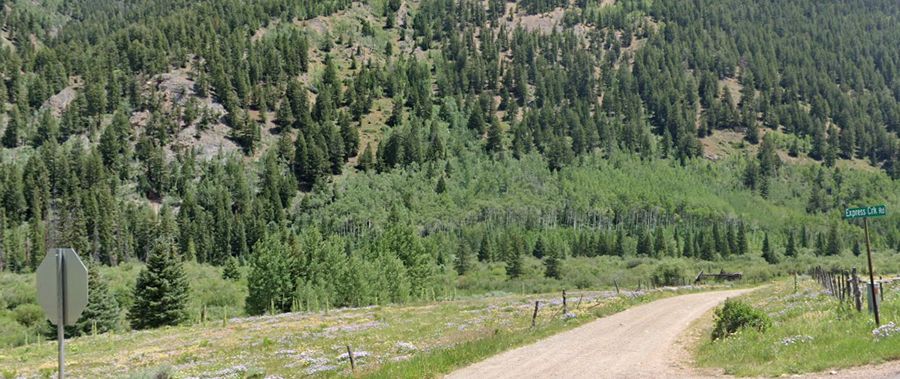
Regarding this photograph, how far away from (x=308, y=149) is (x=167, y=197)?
38.0 m

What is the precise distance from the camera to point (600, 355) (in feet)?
74.4

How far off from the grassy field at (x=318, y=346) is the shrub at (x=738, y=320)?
24.4 ft

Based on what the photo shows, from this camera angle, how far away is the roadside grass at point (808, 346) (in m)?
16.2

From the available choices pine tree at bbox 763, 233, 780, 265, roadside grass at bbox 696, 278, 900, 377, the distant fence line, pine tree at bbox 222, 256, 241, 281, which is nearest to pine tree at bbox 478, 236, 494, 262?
the distant fence line

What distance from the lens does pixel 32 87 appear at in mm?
185250

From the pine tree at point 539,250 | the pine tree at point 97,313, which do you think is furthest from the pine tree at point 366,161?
the pine tree at point 97,313

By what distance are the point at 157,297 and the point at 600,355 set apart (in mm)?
56074

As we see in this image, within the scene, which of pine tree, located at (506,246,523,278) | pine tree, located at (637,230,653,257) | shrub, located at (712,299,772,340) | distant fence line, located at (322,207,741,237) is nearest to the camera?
shrub, located at (712,299,772,340)

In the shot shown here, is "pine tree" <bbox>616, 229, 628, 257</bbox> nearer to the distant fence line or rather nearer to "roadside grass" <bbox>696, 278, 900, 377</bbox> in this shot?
the distant fence line

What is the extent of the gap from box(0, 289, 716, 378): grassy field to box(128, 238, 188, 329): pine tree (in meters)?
9.54

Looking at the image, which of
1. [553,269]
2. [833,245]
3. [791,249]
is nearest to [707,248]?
[791,249]

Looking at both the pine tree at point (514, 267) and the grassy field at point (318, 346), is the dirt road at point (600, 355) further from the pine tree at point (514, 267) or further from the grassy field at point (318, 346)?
the pine tree at point (514, 267)

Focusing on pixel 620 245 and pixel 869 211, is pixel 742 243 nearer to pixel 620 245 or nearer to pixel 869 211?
pixel 620 245

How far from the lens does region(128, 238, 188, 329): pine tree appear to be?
66000 mm
